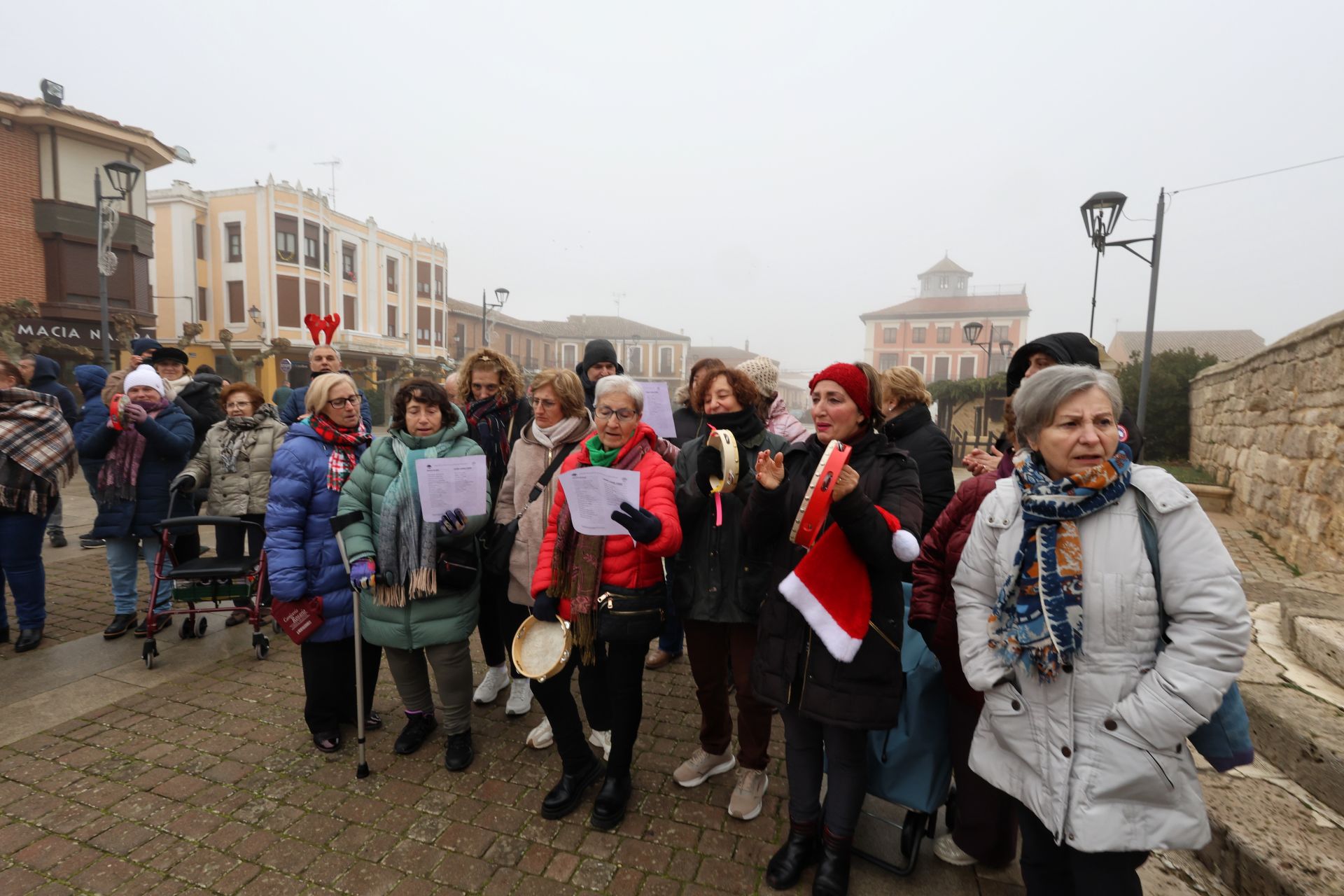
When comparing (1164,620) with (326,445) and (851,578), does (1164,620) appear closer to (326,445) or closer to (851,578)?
(851,578)

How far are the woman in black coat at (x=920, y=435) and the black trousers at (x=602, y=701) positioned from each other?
5.06 ft

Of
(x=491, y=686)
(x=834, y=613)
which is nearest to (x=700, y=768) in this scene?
(x=834, y=613)

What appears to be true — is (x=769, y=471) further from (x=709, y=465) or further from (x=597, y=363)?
(x=597, y=363)

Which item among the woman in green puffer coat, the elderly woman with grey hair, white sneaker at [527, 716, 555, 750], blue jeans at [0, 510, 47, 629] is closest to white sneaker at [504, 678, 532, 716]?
white sneaker at [527, 716, 555, 750]

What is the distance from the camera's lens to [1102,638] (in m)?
1.69

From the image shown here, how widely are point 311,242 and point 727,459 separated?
39117mm

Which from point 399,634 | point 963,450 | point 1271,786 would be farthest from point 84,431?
point 963,450

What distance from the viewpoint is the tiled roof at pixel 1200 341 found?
4991cm

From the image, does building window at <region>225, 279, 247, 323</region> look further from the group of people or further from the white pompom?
the white pompom

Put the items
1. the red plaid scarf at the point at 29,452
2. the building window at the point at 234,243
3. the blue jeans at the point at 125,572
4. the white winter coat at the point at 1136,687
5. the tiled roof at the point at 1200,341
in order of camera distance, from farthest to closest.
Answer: the tiled roof at the point at 1200,341
the building window at the point at 234,243
the blue jeans at the point at 125,572
the red plaid scarf at the point at 29,452
the white winter coat at the point at 1136,687

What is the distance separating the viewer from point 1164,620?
5.51 feet

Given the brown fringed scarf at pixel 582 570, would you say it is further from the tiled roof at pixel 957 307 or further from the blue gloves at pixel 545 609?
the tiled roof at pixel 957 307

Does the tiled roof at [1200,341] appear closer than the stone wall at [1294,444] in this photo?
No

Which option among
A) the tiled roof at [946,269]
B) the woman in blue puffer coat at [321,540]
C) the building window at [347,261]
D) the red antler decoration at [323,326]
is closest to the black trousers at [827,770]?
the woman in blue puffer coat at [321,540]
